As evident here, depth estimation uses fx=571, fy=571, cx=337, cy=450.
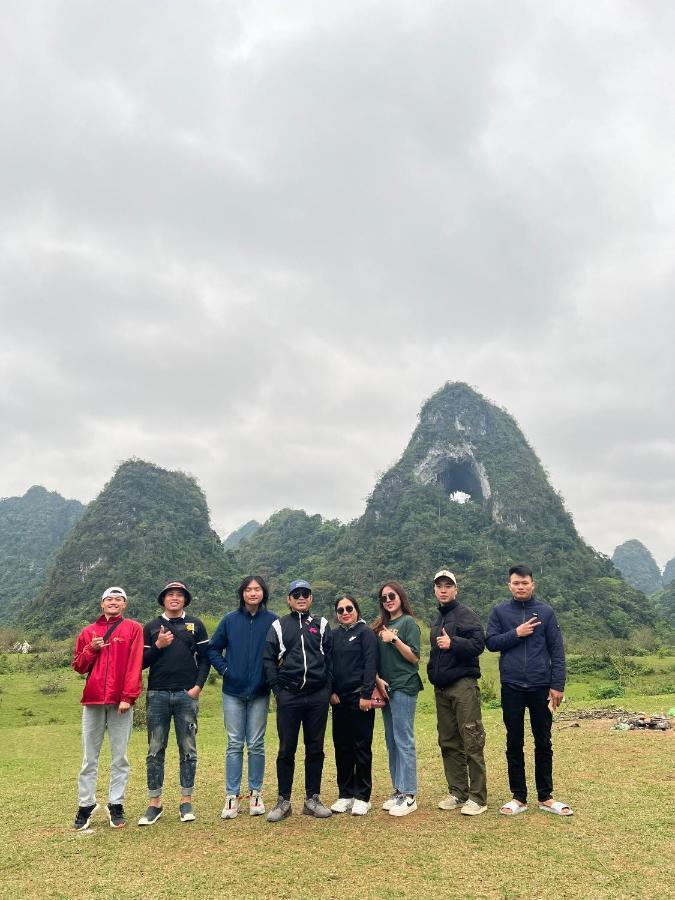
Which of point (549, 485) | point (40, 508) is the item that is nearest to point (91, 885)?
point (549, 485)

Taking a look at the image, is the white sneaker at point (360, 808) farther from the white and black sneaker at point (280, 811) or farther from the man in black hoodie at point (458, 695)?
the man in black hoodie at point (458, 695)

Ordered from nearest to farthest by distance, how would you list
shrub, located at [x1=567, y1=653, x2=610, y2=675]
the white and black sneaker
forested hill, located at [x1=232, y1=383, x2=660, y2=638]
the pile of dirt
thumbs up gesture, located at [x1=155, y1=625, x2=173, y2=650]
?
the white and black sneaker → thumbs up gesture, located at [x1=155, y1=625, x2=173, y2=650] → the pile of dirt → shrub, located at [x1=567, y1=653, x2=610, y2=675] → forested hill, located at [x1=232, y1=383, x2=660, y2=638]

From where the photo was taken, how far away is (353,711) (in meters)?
4.98

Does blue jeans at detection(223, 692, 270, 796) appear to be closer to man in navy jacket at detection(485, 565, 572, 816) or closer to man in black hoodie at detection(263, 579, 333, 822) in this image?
man in black hoodie at detection(263, 579, 333, 822)

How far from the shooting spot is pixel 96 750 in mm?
4875

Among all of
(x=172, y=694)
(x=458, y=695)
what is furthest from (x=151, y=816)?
(x=458, y=695)

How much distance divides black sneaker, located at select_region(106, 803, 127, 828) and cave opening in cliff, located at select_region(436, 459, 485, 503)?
76.5 m

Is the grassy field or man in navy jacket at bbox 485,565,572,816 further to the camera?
man in navy jacket at bbox 485,565,572,816

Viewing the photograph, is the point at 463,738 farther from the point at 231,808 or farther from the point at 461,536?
the point at 461,536

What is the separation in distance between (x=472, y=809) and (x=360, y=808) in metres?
0.93

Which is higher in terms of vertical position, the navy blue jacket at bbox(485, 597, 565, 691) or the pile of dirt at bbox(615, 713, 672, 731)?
the navy blue jacket at bbox(485, 597, 565, 691)

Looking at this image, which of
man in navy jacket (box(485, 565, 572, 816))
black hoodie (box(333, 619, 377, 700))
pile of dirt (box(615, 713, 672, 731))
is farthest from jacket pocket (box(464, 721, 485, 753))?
pile of dirt (box(615, 713, 672, 731))

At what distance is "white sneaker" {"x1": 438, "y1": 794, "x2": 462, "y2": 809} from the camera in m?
4.91

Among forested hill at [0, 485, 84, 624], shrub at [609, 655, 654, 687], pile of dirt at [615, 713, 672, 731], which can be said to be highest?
forested hill at [0, 485, 84, 624]
